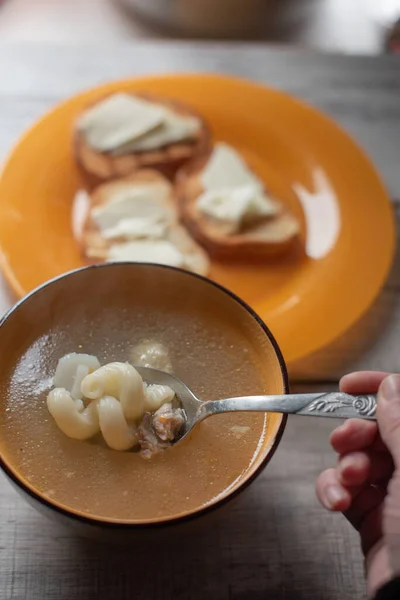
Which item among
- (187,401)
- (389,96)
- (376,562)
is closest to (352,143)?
(389,96)

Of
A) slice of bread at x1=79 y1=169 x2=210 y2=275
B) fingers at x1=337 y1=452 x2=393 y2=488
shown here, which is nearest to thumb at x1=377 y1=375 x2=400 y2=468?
fingers at x1=337 y1=452 x2=393 y2=488

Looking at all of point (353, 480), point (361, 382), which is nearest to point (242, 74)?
point (361, 382)

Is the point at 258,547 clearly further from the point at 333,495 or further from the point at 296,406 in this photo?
the point at 296,406

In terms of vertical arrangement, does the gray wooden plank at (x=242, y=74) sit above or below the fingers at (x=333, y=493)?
above

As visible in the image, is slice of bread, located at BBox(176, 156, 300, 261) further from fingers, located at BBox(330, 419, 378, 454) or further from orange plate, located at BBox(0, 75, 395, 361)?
fingers, located at BBox(330, 419, 378, 454)

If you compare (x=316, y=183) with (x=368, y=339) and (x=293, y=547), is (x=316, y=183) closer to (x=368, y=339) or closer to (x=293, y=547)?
(x=368, y=339)

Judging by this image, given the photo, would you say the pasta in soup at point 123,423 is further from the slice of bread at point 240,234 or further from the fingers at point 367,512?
the slice of bread at point 240,234

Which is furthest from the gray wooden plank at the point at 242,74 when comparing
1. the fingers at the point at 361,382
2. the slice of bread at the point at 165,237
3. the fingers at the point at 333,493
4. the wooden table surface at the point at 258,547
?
the fingers at the point at 333,493
